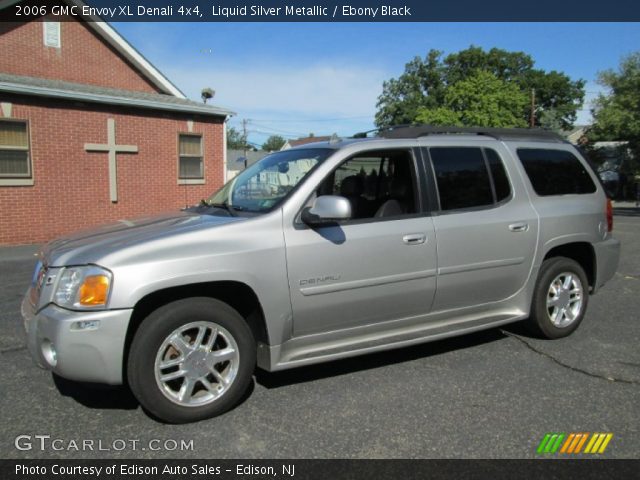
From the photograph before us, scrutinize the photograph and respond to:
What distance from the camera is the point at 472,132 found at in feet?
15.0

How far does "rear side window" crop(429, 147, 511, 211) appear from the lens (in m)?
4.16

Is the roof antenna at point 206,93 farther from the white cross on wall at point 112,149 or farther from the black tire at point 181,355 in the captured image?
the black tire at point 181,355

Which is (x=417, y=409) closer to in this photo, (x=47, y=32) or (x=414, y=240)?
(x=414, y=240)

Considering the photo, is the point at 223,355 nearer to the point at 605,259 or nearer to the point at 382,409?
the point at 382,409

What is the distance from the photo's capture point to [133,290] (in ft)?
9.71

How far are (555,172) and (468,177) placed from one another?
44.6 inches

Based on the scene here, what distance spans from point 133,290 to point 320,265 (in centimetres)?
119

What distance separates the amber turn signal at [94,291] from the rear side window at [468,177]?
250 centimetres

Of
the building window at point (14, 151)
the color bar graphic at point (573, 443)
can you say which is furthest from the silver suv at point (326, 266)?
the building window at point (14, 151)

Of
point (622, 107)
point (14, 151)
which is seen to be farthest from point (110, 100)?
point (622, 107)

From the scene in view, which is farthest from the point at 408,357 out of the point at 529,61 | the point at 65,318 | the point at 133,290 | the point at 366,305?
the point at 529,61

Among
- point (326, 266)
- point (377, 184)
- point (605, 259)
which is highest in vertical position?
point (377, 184)

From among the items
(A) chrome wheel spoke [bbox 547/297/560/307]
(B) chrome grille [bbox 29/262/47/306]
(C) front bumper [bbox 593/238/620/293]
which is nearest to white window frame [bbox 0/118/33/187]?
(B) chrome grille [bbox 29/262/47/306]

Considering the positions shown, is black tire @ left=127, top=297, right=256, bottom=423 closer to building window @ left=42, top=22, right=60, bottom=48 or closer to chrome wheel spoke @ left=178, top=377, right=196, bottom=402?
chrome wheel spoke @ left=178, top=377, right=196, bottom=402
